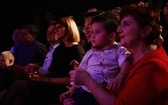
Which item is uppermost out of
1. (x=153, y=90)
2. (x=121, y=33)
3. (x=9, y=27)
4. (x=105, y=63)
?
(x=121, y=33)

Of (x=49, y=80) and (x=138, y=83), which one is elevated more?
(x=138, y=83)

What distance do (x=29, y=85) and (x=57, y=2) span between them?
5.00 m

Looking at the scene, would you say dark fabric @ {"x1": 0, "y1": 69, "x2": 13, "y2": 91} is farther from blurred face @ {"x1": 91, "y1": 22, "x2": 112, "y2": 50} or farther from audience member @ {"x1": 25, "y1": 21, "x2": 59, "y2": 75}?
blurred face @ {"x1": 91, "y1": 22, "x2": 112, "y2": 50}

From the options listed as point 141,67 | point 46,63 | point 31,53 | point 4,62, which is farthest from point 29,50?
point 141,67

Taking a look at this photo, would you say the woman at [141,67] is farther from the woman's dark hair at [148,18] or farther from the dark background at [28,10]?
the dark background at [28,10]

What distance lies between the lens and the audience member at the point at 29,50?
4.60m

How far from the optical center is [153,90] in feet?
4.61

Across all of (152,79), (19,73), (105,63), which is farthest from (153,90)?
(19,73)

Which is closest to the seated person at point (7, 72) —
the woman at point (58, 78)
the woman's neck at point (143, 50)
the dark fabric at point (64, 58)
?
the woman at point (58, 78)

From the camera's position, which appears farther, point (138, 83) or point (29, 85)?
point (29, 85)

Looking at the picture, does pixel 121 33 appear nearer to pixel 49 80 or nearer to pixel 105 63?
pixel 105 63

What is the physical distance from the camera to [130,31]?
159 centimetres

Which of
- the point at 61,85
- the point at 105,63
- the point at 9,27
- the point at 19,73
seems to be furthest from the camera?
the point at 9,27

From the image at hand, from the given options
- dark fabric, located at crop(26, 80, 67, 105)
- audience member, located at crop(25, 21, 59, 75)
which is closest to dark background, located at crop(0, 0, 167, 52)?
audience member, located at crop(25, 21, 59, 75)
